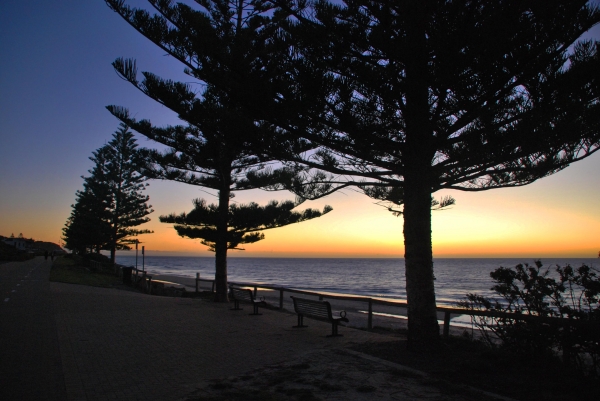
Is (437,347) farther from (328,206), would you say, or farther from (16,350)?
(328,206)

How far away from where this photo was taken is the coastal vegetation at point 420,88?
5625 millimetres

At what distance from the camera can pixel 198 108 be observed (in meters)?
7.91

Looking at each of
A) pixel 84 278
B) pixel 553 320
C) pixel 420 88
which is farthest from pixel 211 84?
pixel 84 278

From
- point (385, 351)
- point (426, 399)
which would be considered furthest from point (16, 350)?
point (426, 399)

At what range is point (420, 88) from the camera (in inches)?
247

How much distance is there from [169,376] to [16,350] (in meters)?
2.66

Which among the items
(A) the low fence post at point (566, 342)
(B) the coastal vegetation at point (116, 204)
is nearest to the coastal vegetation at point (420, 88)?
(A) the low fence post at point (566, 342)

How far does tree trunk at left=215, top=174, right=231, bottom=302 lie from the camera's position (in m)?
13.9

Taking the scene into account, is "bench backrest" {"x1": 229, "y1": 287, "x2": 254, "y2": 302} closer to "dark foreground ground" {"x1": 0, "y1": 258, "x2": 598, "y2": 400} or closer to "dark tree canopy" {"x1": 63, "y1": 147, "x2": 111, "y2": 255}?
"dark foreground ground" {"x1": 0, "y1": 258, "x2": 598, "y2": 400}

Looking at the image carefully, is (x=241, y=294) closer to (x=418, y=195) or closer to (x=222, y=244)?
(x=222, y=244)

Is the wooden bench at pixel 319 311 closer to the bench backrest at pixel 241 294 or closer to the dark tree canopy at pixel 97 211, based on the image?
the bench backrest at pixel 241 294

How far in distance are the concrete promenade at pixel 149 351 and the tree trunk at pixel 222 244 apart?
2.74 m

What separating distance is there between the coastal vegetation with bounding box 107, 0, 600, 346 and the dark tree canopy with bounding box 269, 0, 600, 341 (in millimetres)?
15

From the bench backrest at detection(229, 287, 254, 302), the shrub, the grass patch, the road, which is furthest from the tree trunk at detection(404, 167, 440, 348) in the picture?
the grass patch
